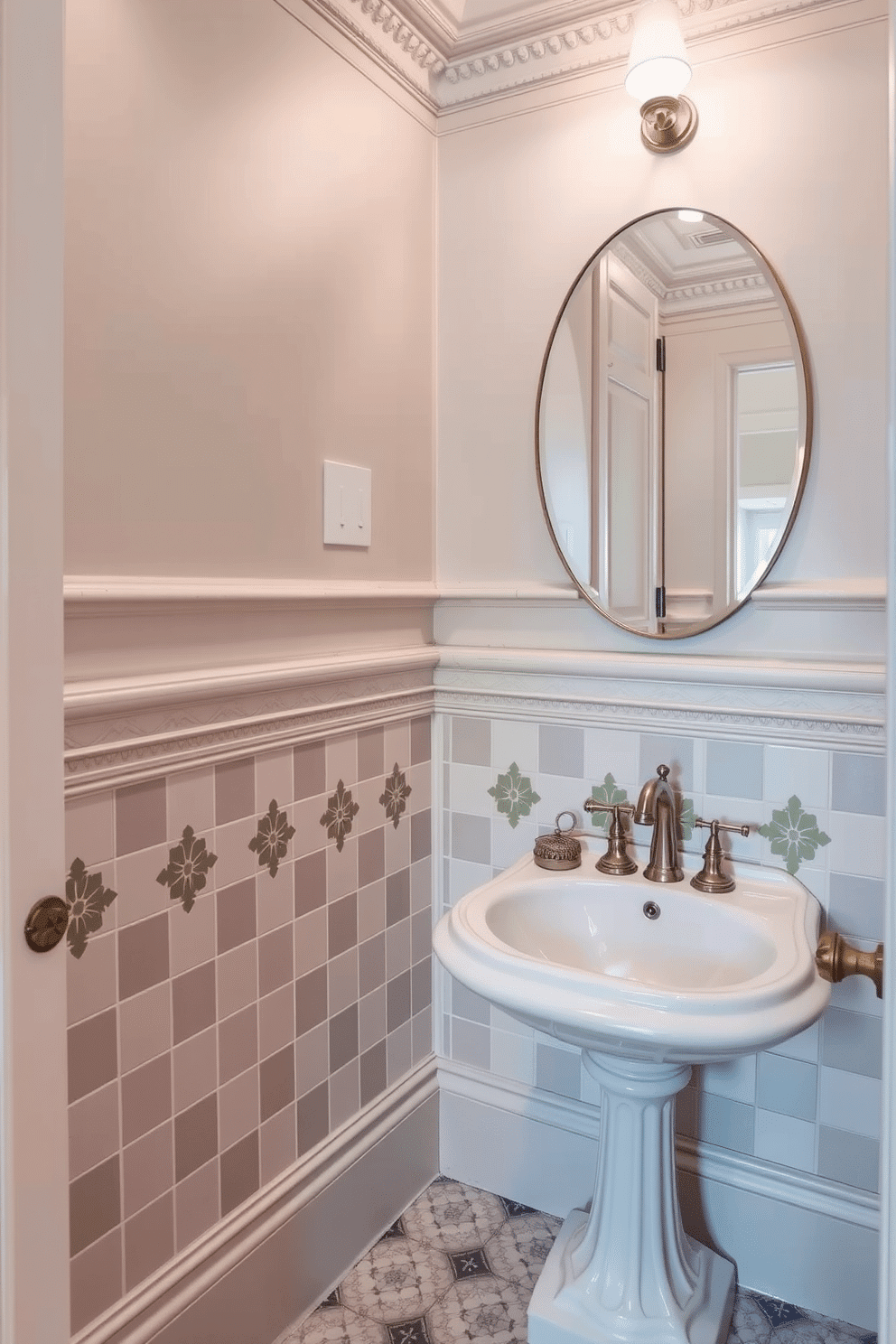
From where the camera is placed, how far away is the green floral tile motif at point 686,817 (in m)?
1.49

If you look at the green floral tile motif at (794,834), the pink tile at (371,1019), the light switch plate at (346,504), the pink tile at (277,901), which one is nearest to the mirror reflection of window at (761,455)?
the green floral tile motif at (794,834)

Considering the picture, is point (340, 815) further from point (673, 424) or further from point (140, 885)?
point (673, 424)

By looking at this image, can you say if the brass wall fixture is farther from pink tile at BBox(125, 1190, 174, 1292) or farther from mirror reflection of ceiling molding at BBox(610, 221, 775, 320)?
mirror reflection of ceiling molding at BBox(610, 221, 775, 320)

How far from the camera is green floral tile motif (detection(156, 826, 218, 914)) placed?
3.76ft

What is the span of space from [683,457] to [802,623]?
0.34 metres

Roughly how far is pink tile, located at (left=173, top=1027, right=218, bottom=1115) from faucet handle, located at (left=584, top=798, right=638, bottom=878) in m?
0.67

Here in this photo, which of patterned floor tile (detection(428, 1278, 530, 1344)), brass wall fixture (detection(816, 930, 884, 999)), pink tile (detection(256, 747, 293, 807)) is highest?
pink tile (detection(256, 747, 293, 807))

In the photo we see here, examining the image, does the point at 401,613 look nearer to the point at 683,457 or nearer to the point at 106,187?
the point at 683,457

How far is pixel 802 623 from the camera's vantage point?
1384 mm

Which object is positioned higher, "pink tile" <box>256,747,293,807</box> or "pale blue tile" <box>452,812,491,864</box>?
"pink tile" <box>256,747,293,807</box>

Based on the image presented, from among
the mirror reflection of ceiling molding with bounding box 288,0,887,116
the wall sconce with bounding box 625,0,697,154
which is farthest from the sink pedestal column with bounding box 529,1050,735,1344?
the mirror reflection of ceiling molding with bounding box 288,0,887,116

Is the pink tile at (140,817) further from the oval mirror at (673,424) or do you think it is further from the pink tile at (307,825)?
the oval mirror at (673,424)

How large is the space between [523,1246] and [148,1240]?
0.74m

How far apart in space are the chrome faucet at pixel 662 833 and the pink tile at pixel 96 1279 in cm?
91
